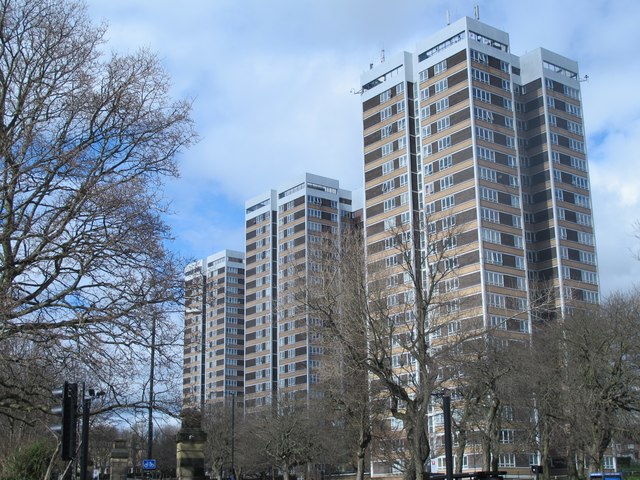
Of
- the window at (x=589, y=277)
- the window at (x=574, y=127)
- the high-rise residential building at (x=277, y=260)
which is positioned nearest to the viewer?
the window at (x=589, y=277)

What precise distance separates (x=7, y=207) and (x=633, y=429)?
3401cm

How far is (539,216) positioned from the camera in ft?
336

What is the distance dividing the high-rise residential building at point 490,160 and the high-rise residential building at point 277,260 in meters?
29.5

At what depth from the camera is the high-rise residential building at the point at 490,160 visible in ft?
314

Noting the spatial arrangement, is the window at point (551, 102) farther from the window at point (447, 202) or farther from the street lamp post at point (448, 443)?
the street lamp post at point (448, 443)

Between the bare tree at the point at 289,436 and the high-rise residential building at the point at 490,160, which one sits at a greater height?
the high-rise residential building at the point at 490,160

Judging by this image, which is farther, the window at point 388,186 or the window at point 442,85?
the window at point 388,186

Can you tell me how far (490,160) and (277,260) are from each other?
185 feet

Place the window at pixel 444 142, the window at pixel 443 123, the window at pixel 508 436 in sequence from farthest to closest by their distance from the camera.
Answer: the window at pixel 443 123, the window at pixel 444 142, the window at pixel 508 436

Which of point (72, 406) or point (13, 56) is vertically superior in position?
point (13, 56)

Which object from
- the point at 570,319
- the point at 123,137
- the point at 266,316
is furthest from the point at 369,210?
the point at 123,137

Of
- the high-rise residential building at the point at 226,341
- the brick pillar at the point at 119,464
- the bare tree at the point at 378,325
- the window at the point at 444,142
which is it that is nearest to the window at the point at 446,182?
the window at the point at 444,142

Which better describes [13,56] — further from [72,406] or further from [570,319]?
[570,319]

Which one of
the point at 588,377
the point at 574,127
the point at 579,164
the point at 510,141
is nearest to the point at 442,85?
the point at 510,141
